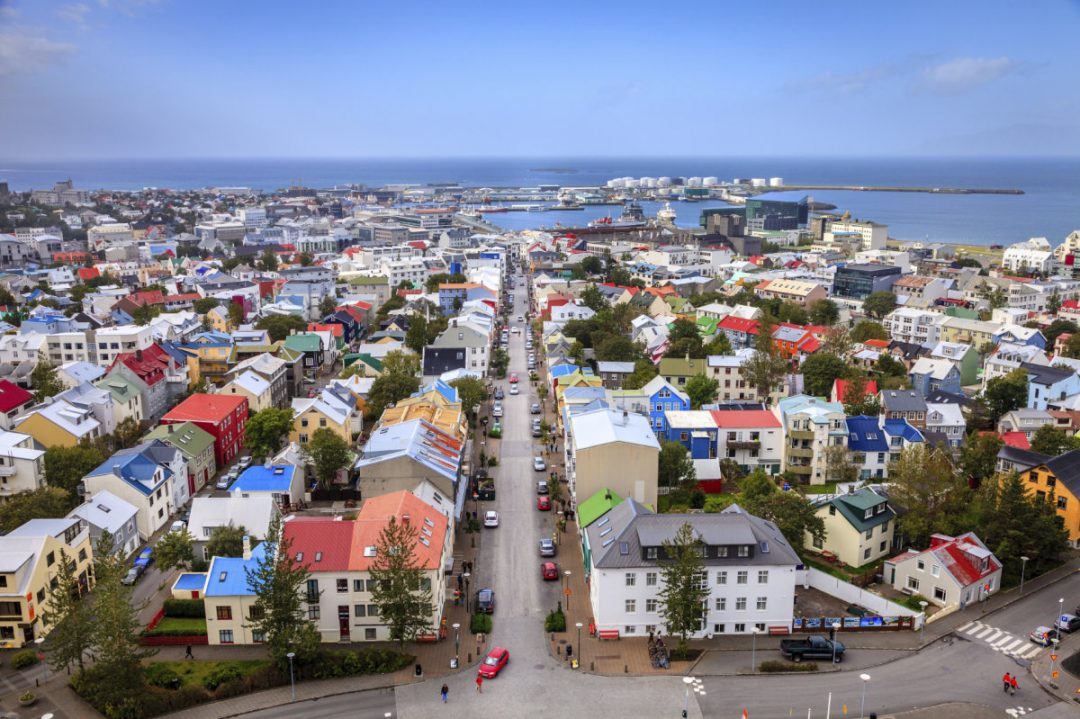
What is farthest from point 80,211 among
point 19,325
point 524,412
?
point 524,412

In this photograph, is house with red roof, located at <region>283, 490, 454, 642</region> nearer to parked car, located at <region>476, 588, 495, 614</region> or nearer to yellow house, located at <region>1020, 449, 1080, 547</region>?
parked car, located at <region>476, 588, 495, 614</region>

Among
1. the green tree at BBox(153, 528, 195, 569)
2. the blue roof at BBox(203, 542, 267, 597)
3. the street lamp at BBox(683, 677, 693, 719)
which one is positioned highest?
the blue roof at BBox(203, 542, 267, 597)

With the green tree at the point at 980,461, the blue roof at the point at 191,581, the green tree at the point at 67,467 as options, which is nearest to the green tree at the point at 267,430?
the green tree at the point at 67,467

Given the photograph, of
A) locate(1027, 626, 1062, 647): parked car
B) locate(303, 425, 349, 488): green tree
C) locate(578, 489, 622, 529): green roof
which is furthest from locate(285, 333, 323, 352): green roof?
locate(1027, 626, 1062, 647): parked car

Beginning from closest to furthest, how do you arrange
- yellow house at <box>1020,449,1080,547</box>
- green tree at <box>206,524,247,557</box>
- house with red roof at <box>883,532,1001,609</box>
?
1. house with red roof at <box>883,532,1001,609</box>
2. green tree at <box>206,524,247,557</box>
3. yellow house at <box>1020,449,1080,547</box>

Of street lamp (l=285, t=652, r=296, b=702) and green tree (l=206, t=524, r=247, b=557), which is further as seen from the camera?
green tree (l=206, t=524, r=247, b=557)

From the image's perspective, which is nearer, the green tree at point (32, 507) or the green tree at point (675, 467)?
the green tree at point (32, 507)

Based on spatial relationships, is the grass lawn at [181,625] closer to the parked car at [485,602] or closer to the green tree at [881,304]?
the parked car at [485,602]
